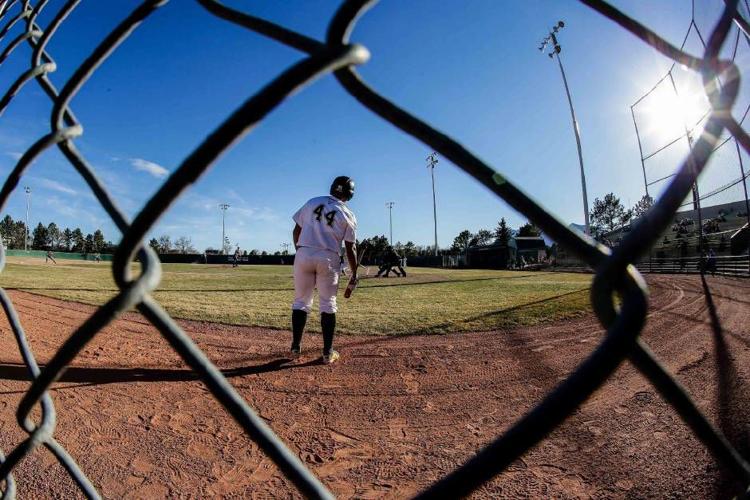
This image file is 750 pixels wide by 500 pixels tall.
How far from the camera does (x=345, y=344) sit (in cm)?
435

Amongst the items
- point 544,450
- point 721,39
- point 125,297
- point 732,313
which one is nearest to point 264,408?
point 544,450

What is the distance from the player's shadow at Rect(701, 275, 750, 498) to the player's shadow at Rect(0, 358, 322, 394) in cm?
283

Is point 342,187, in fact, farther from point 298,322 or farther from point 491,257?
point 491,257

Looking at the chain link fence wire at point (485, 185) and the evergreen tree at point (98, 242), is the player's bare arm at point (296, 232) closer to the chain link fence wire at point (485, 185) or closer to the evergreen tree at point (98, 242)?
the chain link fence wire at point (485, 185)

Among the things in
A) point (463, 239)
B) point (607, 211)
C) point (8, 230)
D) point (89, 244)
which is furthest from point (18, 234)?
point (607, 211)

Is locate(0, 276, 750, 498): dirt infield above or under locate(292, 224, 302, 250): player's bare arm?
under

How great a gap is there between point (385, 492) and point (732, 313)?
655 cm

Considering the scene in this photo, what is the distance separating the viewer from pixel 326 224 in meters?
3.66

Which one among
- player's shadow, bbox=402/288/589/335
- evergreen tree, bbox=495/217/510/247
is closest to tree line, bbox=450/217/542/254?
evergreen tree, bbox=495/217/510/247

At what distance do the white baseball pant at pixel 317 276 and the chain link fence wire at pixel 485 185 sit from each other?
9.37ft

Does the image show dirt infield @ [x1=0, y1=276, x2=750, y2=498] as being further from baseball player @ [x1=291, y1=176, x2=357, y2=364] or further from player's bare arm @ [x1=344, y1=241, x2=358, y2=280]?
player's bare arm @ [x1=344, y1=241, x2=358, y2=280]

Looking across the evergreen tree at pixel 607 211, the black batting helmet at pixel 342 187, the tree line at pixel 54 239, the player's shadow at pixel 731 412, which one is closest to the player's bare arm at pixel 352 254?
the black batting helmet at pixel 342 187

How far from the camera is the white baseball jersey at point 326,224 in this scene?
12.0 feet

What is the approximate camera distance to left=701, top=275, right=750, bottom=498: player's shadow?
1.59 metres
